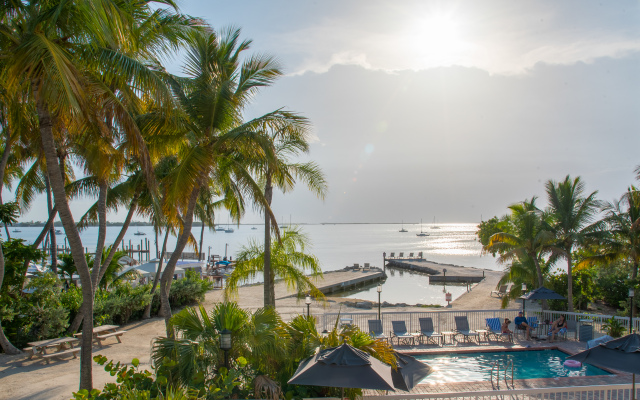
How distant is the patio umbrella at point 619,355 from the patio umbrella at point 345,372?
167 inches

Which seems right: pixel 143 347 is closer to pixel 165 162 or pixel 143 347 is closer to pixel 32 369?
pixel 32 369

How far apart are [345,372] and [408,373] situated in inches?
84.7

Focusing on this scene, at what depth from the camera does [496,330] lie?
15.8m

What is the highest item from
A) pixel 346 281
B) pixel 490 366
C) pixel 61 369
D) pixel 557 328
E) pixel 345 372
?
pixel 345 372

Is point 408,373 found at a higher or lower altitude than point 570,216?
lower

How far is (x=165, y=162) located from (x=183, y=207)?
705 cm

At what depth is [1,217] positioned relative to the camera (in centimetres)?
1270

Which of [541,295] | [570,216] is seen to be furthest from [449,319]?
[570,216]

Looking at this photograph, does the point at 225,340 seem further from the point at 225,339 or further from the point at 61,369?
the point at 61,369

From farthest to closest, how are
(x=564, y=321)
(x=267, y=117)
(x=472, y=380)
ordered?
1. (x=564, y=321)
2. (x=472, y=380)
3. (x=267, y=117)

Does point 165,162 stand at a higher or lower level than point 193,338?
higher

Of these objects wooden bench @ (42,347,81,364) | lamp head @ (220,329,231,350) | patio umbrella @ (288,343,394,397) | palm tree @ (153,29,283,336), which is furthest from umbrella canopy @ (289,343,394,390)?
wooden bench @ (42,347,81,364)

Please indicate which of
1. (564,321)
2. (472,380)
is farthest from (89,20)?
(564,321)

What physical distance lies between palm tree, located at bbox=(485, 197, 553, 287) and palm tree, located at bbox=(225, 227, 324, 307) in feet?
34.2
